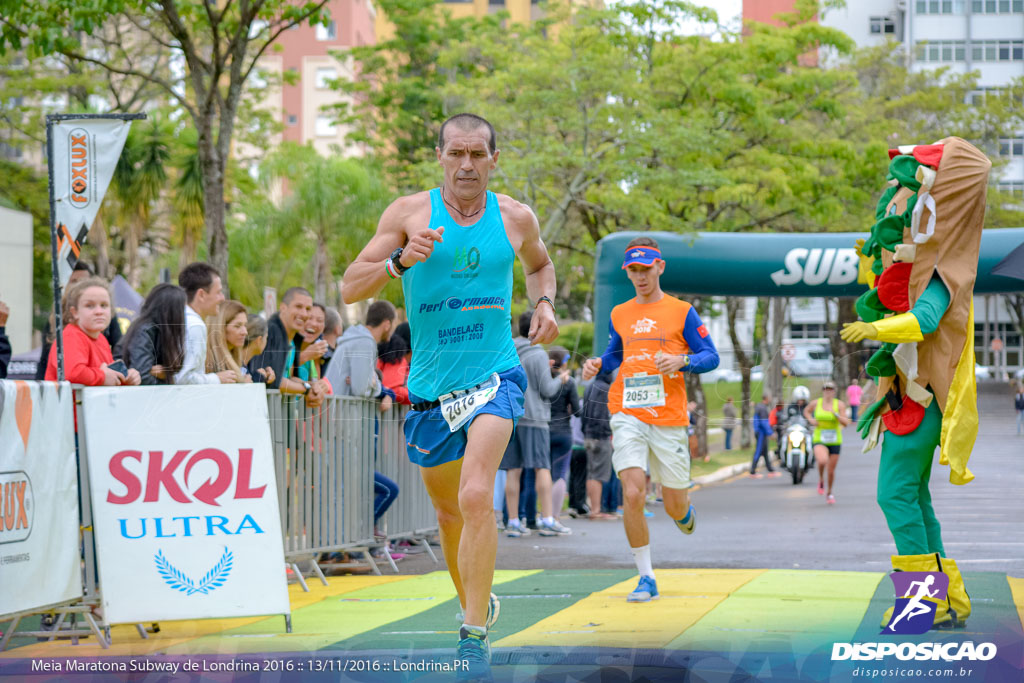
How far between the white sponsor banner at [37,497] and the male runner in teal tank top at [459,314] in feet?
6.13

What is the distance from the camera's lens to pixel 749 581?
789 cm

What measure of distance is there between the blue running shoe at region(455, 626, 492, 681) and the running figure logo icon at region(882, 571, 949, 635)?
1855mm

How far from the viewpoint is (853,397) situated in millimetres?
6715

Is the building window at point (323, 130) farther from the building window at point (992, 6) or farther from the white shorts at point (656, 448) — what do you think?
the white shorts at point (656, 448)

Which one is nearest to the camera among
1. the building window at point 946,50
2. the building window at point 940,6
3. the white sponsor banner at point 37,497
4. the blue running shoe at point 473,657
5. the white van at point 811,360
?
the blue running shoe at point 473,657

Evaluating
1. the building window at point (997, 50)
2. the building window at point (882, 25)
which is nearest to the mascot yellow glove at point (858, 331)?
the building window at point (997, 50)

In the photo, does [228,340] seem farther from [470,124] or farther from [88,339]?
[470,124]

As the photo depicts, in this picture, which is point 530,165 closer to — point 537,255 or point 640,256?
point 640,256

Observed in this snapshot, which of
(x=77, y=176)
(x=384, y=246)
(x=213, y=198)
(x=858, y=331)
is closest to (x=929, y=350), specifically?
(x=858, y=331)

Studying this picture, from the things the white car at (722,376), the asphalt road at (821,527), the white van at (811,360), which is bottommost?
the asphalt road at (821,527)

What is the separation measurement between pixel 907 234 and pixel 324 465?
407 centimetres

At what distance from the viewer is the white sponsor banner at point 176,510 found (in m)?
6.08

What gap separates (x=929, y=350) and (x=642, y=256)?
201 centimetres

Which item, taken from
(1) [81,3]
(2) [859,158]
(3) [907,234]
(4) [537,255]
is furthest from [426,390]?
(2) [859,158]
